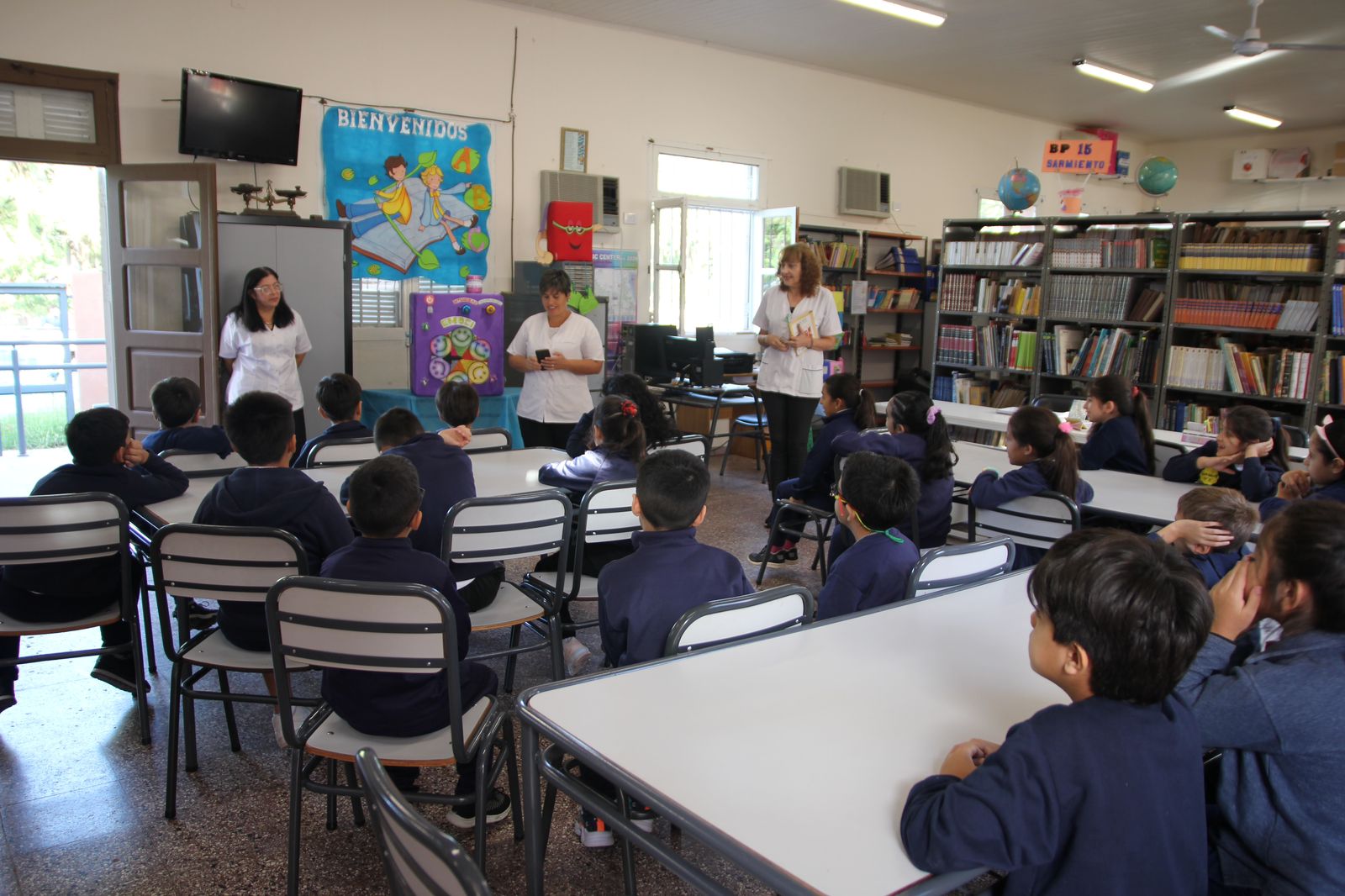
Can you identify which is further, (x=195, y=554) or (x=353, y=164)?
(x=353, y=164)

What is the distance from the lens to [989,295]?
296 inches

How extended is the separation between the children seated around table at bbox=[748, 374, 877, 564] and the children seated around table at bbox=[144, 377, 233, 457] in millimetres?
2315

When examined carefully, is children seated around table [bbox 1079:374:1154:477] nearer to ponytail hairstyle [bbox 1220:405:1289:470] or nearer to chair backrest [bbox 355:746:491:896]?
ponytail hairstyle [bbox 1220:405:1289:470]

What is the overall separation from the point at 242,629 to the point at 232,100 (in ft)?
13.5

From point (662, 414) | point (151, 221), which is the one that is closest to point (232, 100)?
point (151, 221)

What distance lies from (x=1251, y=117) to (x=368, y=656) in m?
11.9

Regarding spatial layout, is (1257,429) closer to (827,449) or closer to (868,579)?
(827,449)

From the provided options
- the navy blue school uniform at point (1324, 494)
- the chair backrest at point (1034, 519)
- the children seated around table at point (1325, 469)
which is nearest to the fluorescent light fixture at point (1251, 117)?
the children seated around table at point (1325, 469)

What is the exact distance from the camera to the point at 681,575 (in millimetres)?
2059

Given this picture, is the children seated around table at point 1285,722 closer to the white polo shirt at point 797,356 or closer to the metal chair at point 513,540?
the metal chair at point 513,540

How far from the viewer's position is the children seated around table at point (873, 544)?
7.30ft

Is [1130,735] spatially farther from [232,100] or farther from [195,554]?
[232,100]

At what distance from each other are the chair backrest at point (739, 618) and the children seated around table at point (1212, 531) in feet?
3.35

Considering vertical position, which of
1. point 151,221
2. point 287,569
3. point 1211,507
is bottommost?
point 287,569
